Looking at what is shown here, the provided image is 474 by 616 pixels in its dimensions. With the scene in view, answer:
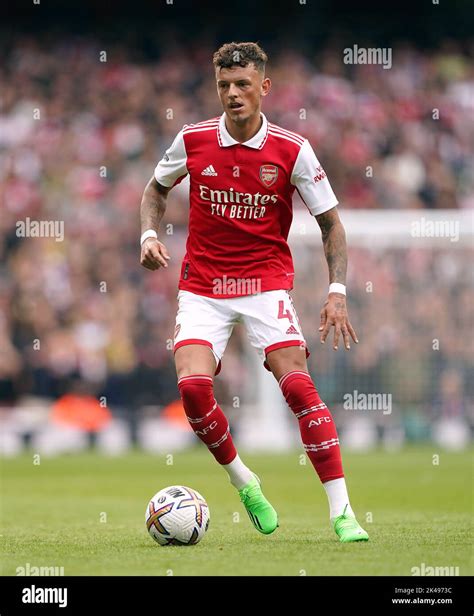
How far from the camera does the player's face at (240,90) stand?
24.6ft

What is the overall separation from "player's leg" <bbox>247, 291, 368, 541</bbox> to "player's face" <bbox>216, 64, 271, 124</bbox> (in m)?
1.12

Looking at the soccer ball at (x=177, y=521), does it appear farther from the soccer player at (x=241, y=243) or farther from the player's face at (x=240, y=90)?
the player's face at (x=240, y=90)

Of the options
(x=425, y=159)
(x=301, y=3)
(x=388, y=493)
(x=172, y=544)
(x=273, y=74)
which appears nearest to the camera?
(x=172, y=544)

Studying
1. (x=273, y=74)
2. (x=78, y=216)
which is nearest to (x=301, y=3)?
(x=273, y=74)

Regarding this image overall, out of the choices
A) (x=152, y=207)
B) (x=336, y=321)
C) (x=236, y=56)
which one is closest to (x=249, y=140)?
(x=236, y=56)

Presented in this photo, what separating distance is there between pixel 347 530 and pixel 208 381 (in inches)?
46.8

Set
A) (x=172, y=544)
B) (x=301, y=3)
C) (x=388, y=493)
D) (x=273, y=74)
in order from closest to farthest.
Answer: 1. (x=172, y=544)
2. (x=388, y=493)
3. (x=273, y=74)
4. (x=301, y=3)

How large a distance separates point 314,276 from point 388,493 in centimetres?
734

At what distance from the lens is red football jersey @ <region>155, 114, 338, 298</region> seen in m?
7.72

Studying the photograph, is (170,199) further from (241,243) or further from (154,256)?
(154,256)

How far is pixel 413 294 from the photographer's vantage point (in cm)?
1920

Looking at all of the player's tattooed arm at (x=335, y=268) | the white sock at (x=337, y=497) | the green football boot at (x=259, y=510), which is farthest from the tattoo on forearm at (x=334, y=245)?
the green football boot at (x=259, y=510)

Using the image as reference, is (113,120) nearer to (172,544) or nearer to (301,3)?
(301,3)

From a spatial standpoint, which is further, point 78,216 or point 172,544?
point 78,216
